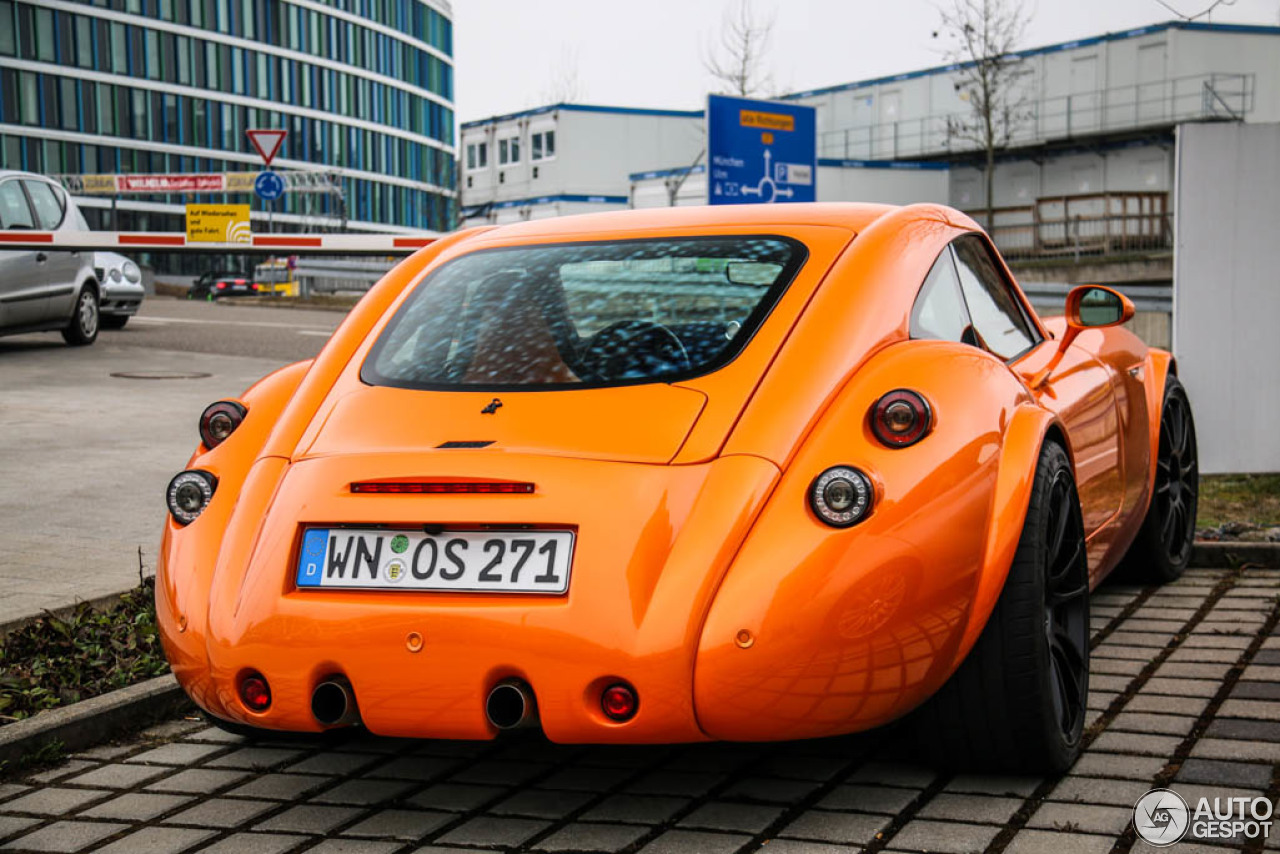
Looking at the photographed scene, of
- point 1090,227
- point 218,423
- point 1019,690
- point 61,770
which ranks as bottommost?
point 61,770

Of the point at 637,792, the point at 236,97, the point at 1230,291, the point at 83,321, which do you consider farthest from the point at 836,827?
the point at 236,97

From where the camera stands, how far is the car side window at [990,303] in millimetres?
4316

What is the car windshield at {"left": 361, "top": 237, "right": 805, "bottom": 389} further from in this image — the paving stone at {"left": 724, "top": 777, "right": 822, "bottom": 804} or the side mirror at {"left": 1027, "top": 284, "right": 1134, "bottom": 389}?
the side mirror at {"left": 1027, "top": 284, "right": 1134, "bottom": 389}

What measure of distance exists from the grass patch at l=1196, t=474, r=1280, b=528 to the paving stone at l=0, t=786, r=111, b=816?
16.4 feet

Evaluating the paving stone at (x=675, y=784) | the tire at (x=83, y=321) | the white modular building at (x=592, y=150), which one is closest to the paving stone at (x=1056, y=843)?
the paving stone at (x=675, y=784)

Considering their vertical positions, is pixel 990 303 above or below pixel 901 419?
above

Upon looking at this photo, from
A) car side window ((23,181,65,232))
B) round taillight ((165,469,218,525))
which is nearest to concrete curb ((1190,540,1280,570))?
round taillight ((165,469,218,525))

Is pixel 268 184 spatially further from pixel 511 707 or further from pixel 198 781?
pixel 511 707

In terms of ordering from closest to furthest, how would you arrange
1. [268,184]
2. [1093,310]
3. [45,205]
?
1. [1093,310]
2. [45,205]
3. [268,184]

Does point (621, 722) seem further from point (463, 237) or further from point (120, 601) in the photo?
point (120, 601)

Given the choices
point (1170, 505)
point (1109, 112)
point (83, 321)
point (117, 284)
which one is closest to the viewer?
point (1170, 505)

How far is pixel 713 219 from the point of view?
4.15 m

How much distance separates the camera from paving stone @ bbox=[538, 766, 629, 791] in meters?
3.66

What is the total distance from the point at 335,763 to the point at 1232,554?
13.1ft
